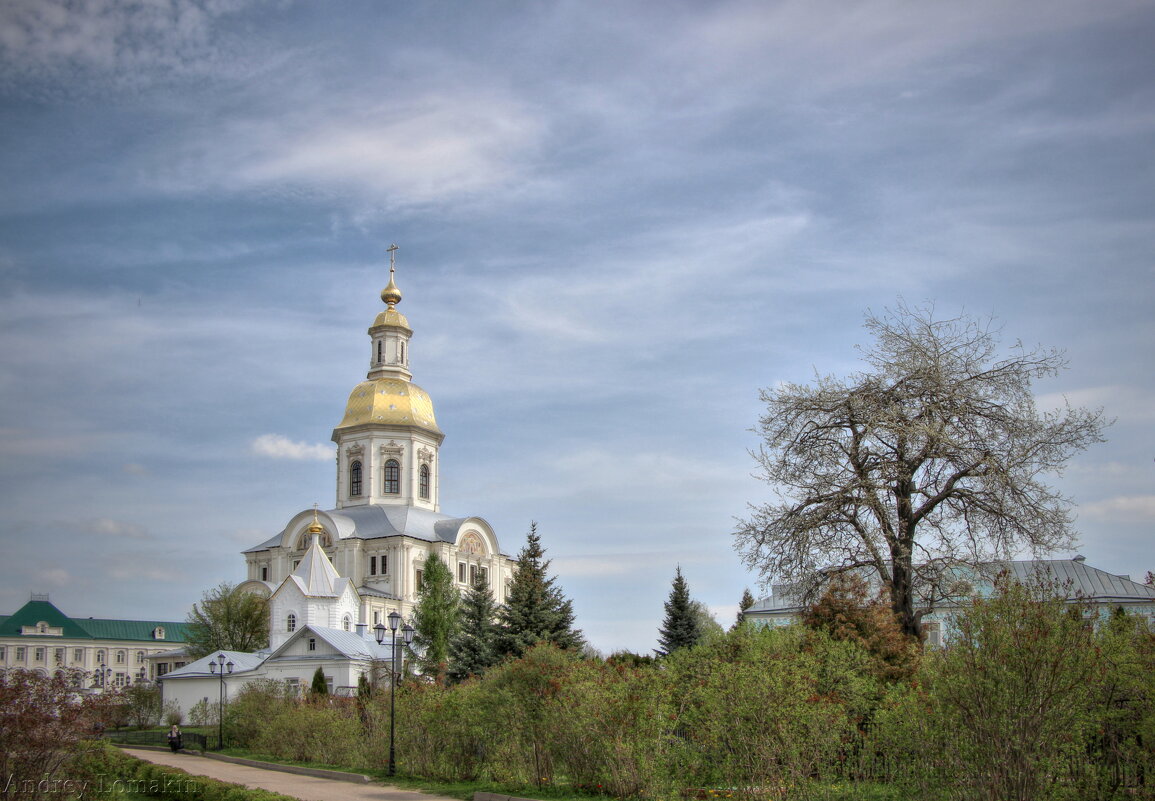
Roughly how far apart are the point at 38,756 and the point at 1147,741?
489 inches

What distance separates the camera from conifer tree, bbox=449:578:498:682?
3309 centimetres

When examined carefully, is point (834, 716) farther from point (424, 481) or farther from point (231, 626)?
point (424, 481)

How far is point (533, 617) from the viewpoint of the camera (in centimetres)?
3147

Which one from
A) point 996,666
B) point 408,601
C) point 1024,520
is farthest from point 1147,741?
point 408,601

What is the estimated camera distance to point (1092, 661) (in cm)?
929

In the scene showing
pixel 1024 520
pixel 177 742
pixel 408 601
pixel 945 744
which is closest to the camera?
pixel 945 744

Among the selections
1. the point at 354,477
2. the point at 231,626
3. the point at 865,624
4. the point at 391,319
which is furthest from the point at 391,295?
the point at 865,624

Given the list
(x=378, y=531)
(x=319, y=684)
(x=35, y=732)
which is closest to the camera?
(x=35, y=732)

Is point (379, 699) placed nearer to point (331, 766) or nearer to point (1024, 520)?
point (331, 766)

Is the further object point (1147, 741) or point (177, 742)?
point (177, 742)

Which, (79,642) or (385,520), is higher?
(385,520)

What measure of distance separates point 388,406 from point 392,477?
4496 mm

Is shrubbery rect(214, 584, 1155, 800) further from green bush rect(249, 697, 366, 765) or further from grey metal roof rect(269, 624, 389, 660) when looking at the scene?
grey metal roof rect(269, 624, 389, 660)

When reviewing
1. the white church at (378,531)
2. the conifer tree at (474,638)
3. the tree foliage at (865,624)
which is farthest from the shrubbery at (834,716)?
the white church at (378,531)
